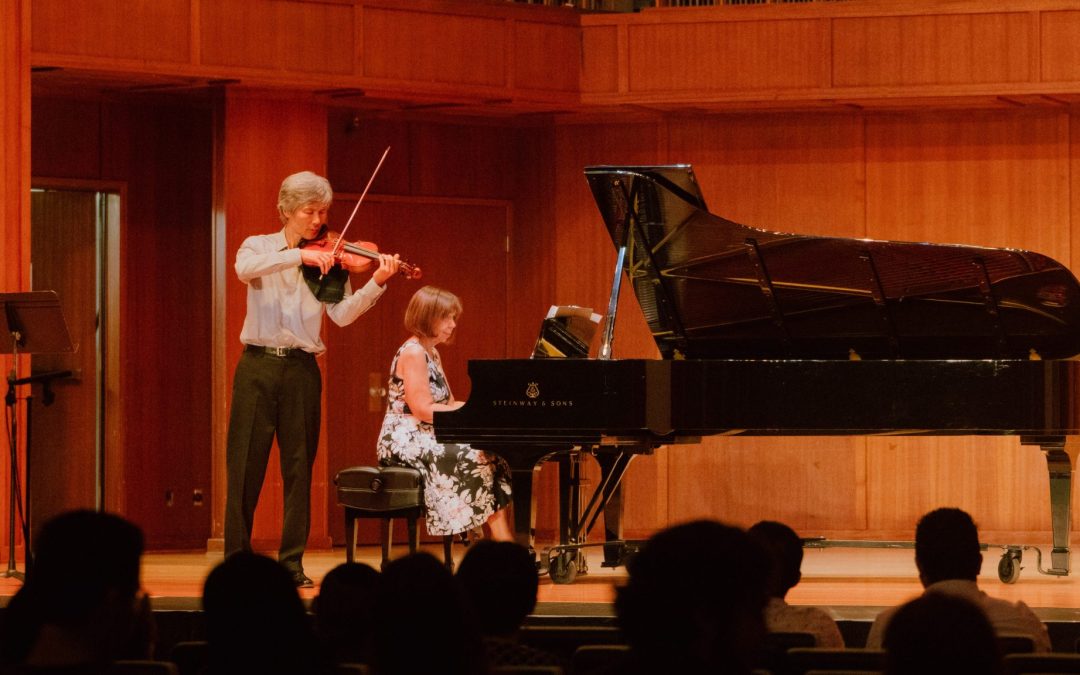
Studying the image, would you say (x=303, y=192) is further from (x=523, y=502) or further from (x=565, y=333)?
(x=523, y=502)

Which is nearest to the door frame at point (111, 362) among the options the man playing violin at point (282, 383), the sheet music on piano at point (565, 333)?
the man playing violin at point (282, 383)

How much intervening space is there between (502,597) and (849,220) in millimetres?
6080

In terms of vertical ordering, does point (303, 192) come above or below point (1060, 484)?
above

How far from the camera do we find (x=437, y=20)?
7.73 metres

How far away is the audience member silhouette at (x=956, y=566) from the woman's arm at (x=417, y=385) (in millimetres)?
3251

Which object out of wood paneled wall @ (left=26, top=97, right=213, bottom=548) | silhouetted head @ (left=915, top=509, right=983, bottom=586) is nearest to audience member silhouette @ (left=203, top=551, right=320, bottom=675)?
silhouetted head @ (left=915, top=509, right=983, bottom=586)

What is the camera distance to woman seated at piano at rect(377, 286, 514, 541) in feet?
20.7

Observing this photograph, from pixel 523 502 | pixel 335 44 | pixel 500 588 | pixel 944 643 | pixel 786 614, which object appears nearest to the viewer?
pixel 944 643

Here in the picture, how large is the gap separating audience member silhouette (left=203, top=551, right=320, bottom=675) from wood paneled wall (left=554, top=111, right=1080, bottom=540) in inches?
240

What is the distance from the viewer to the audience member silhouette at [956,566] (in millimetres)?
3227

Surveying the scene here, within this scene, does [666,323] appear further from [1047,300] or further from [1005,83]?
[1005,83]

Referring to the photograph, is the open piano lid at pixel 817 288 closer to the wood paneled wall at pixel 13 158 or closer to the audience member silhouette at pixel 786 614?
the audience member silhouette at pixel 786 614

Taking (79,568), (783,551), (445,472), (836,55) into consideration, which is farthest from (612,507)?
(79,568)

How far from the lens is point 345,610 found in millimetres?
2924
